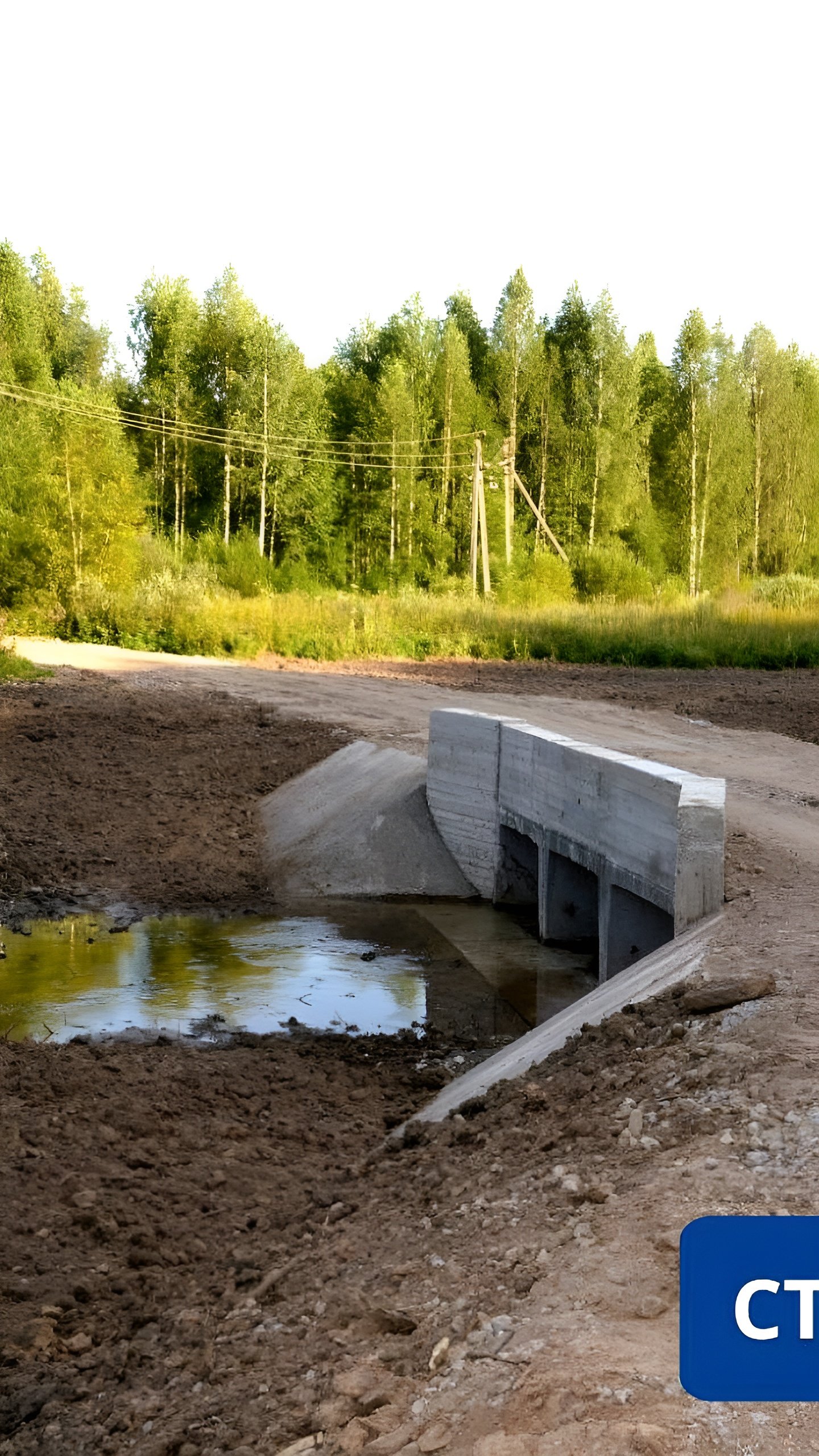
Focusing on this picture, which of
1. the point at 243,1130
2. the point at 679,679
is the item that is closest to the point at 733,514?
the point at 679,679

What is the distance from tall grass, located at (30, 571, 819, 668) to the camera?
26656 millimetres

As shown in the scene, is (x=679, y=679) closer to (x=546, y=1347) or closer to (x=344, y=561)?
(x=546, y=1347)

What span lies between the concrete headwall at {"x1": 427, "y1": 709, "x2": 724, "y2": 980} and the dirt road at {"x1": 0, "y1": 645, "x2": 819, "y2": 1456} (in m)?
0.42

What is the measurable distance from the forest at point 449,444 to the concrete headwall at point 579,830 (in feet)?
110

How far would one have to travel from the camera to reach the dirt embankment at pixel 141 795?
11.9 metres

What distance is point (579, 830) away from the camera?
32.8ft

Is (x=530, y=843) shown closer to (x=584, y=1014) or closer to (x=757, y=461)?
(x=584, y=1014)

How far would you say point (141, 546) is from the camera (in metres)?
39.5

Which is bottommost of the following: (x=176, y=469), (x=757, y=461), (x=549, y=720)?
(x=549, y=720)

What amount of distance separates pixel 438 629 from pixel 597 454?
25.0 metres

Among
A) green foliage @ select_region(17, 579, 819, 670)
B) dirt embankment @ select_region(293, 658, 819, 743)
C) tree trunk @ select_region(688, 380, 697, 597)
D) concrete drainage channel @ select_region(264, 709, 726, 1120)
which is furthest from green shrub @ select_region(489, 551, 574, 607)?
concrete drainage channel @ select_region(264, 709, 726, 1120)

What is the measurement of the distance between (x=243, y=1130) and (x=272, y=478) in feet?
154

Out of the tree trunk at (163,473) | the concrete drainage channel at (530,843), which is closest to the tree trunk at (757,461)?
the tree trunk at (163,473)

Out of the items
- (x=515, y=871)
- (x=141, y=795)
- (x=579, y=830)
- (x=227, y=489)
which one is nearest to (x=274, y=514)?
(x=227, y=489)
